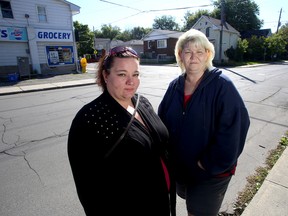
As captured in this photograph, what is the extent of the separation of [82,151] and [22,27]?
61.7ft

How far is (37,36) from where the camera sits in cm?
1717

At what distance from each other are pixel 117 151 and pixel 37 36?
18936mm

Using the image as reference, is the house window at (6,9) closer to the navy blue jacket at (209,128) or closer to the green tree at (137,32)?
the navy blue jacket at (209,128)

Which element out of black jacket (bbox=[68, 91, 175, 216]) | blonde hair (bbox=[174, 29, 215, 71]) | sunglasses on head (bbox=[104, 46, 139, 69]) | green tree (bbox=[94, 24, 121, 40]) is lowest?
black jacket (bbox=[68, 91, 175, 216])

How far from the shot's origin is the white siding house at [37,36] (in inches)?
628

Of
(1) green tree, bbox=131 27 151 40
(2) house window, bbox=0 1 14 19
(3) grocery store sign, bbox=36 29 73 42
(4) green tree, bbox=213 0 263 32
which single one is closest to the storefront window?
(3) grocery store sign, bbox=36 29 73 42

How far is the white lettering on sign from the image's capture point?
17.4 metres

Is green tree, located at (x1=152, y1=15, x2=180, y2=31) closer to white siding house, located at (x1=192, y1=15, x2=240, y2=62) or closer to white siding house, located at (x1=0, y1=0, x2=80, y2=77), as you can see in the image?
white siding house, located at (x1=192, y1=15, x2=240, y2=62)

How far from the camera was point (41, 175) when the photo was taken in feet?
11.4

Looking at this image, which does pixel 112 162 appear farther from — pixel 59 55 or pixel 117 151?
pixel 59 55

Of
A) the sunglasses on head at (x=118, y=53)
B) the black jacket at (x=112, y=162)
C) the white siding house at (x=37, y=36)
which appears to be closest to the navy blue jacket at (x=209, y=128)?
the black jacket at (x=112, y=162)

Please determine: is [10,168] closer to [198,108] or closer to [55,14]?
[198,108]

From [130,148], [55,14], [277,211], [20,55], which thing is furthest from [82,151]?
[55,14]

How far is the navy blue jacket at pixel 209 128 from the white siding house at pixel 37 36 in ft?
56.1
